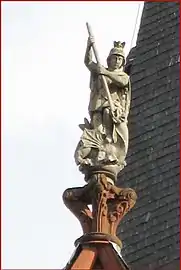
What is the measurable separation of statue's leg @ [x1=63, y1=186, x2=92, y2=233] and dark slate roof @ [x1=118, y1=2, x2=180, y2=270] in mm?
3873

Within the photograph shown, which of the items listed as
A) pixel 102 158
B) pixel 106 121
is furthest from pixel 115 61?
pixel 102 158

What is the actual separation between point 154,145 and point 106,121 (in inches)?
266

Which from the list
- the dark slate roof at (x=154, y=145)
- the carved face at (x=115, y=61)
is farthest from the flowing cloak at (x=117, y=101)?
the dark slate roof at (x=154, y=145)

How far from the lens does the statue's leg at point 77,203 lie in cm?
2683

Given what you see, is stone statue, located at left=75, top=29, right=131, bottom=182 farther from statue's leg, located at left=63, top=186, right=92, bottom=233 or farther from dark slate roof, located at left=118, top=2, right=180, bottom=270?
dark slate roof, located at left=118, top=2, right=180, bottom=270

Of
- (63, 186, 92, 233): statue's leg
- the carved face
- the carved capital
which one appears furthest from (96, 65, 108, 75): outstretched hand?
(63, 186, 92, 233): statue's leg

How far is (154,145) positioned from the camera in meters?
34.0

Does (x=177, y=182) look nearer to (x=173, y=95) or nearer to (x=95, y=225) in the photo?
(x=173, y=95)

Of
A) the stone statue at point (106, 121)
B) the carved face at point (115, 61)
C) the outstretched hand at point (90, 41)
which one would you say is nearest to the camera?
the stone statue at point (106, 121)

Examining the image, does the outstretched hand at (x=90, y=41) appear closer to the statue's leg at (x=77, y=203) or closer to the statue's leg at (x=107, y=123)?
the statue's leg at (x=107, y=123)

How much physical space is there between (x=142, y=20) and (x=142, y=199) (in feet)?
14.8

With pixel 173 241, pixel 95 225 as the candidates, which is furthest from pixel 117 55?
pixel 173 241

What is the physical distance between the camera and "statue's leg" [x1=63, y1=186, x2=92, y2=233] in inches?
1056

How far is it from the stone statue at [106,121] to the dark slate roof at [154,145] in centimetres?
386
